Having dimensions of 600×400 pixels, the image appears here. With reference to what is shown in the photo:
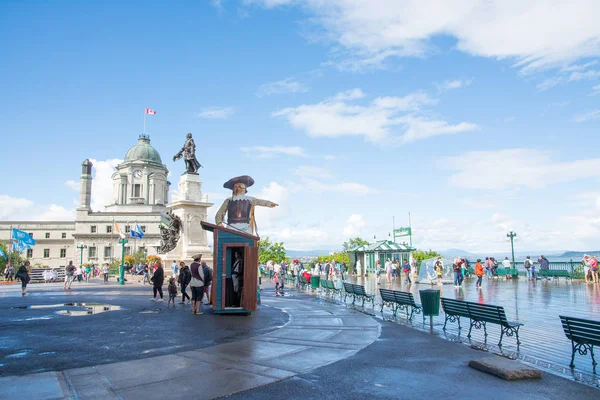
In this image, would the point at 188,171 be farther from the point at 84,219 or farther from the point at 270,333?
the point at 84,219

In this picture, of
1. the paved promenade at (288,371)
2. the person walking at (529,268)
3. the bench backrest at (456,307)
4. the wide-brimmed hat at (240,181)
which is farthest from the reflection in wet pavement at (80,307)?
the person walking at (529,268)

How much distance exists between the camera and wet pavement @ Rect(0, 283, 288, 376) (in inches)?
350

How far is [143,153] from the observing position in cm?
11450

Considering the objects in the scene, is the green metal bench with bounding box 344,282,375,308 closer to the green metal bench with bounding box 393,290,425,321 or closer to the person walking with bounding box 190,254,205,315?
the green metal bench with bounding box 393,290,425,321

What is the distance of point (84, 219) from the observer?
340ft

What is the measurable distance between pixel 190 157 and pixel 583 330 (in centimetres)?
2720

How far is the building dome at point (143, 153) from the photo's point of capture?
114062mm

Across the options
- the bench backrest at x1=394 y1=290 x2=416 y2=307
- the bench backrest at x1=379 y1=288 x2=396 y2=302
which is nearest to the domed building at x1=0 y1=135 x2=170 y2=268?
the bench backrest at x1=379 y1=288 x2=396 y2=302

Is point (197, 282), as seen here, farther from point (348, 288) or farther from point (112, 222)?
point (112, 222)

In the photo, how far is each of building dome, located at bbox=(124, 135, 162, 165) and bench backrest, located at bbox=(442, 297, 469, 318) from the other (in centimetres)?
10951

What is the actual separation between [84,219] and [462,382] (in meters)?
109

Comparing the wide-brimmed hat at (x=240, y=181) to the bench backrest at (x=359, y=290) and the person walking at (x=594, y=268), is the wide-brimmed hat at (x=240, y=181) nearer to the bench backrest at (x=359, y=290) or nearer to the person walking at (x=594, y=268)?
the bench backrest at (x=359, y=290)

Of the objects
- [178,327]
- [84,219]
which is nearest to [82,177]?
[84,219]

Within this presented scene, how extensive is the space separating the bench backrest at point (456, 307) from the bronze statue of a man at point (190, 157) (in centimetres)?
2286
